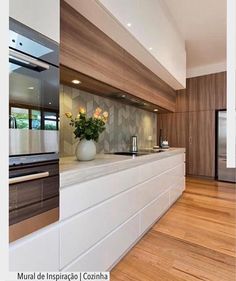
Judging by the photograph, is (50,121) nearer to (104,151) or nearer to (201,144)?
(104,151)

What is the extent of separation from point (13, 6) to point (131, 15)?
A: 48.0 inches

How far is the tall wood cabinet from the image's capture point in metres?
4.51

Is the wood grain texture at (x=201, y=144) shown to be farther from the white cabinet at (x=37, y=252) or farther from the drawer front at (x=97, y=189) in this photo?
the white cabinet at (x=37, y=252)

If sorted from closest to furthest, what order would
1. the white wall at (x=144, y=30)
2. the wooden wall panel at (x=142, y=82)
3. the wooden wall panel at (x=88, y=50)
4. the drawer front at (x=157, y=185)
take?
the wooden wall panel at (x=88, y=50) → the white wall at (x=144, y=30) → the drawer front at (x=157, y=185) → the wooden wall panel at (x=142, y=82)

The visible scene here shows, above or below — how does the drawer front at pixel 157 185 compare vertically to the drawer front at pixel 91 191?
below

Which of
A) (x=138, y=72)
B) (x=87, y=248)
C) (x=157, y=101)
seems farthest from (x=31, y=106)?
(x=157, y=101)

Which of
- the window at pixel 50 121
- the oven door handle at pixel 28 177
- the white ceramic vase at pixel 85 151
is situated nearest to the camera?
the oven door handle at pixel 28 177

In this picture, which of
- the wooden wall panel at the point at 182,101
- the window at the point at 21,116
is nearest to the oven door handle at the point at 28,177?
the window at the point at 21,116

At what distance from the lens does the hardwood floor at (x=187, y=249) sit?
1441 millimetres

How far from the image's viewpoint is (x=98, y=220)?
130 cm

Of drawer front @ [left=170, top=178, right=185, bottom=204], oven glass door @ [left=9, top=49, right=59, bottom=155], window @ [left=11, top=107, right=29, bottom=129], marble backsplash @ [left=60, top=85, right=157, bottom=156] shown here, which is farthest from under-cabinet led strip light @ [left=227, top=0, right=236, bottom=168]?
drawer front @ [left=170, top=178, right=185, bottom=204]

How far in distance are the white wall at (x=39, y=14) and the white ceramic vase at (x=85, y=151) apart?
2.60 ft

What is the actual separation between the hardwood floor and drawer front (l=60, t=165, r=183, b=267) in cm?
36

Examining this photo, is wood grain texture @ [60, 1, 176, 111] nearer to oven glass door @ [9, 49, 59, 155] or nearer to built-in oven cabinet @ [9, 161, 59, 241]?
oven glass door @ [9, 49, 59, 155]
